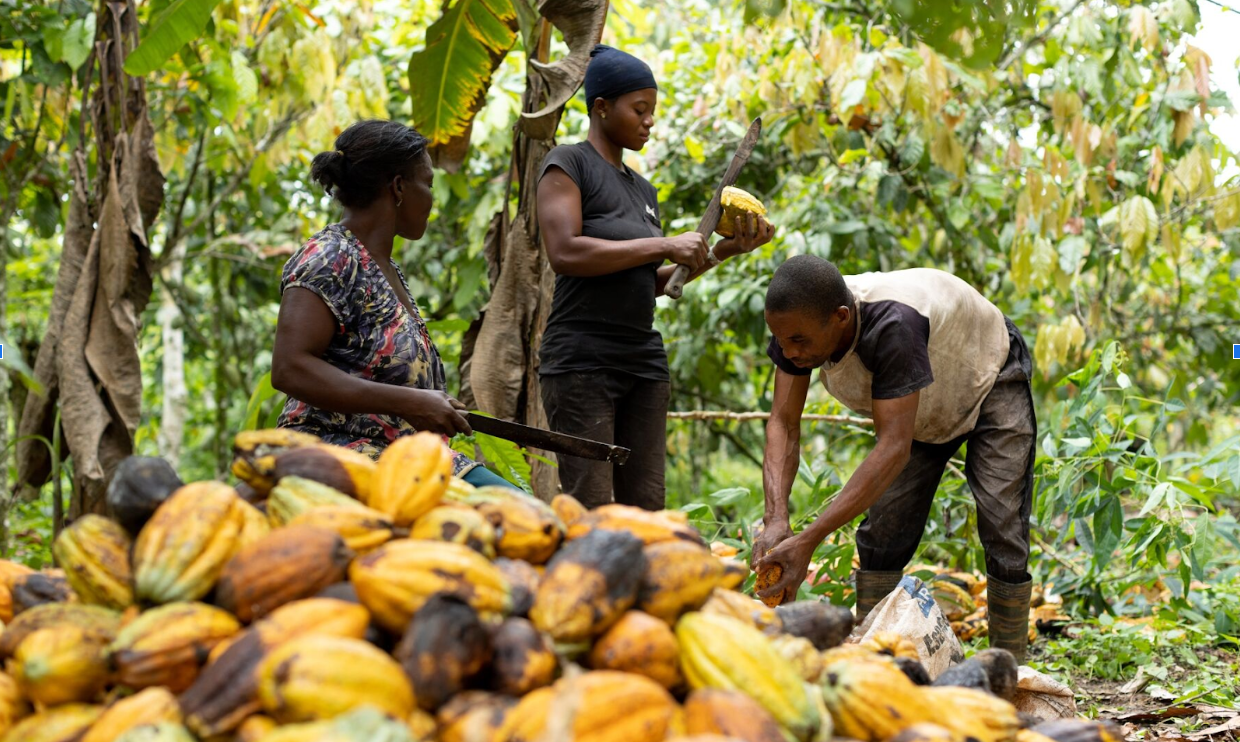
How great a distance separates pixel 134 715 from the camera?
1.14m

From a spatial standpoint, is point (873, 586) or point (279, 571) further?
point (873, 586)

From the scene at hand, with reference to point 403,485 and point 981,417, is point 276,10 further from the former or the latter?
point 403,485

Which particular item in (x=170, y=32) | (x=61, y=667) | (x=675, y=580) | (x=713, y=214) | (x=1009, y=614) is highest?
(x=170, y=32)

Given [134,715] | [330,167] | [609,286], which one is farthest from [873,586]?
[134,715]

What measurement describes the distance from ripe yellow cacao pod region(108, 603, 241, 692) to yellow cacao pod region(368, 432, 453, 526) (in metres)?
0.29

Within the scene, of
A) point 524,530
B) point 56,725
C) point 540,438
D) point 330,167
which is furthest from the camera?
point 330,167

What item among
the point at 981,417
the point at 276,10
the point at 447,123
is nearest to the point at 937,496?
the point at 981,417

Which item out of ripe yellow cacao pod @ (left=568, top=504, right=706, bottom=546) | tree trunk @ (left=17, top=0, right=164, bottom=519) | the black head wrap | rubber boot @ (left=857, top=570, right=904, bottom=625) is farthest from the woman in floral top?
tree trunk @ (left=17, top=0, right=164, bottom=519)

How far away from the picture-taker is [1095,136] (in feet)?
15.1

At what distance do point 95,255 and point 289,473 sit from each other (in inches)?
108

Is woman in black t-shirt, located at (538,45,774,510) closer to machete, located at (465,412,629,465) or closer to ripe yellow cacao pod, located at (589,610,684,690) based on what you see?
machete, located at (465,412,629,465)

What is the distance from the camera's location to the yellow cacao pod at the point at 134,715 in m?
1.13

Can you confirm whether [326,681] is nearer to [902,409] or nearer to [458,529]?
[458,529]

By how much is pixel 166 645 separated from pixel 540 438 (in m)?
1.23
